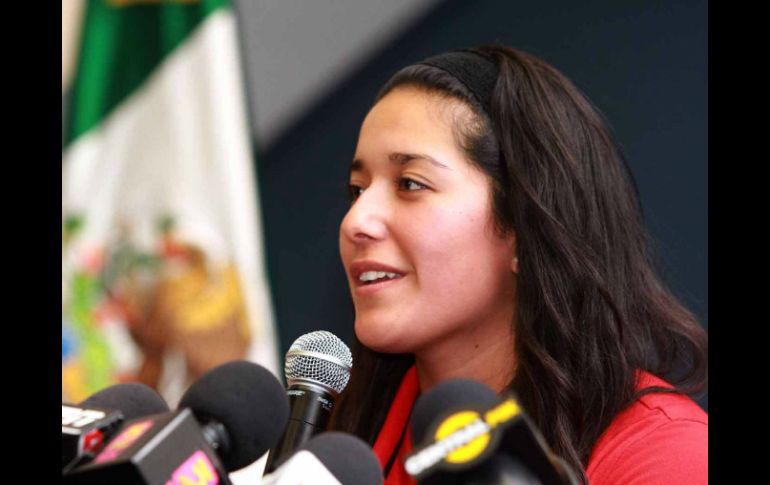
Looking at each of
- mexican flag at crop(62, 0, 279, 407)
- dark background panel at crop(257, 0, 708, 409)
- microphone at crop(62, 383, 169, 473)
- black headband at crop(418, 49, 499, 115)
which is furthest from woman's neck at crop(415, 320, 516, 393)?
mexican flag at crop(62, 0, 279, 407)

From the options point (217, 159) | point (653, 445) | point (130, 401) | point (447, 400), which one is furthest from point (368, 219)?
point (217, 159)

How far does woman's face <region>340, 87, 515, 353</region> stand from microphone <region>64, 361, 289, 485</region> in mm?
662

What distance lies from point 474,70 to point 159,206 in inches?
51.7

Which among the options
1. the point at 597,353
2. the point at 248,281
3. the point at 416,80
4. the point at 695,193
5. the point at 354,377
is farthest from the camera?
the point at 248,281

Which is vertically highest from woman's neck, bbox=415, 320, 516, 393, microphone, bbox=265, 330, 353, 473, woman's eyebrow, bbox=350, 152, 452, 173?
woman's eyebrow, bbox=350, 152, 452, 173

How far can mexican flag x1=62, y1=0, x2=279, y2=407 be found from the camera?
8.57ft

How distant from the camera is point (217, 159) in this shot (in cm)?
272

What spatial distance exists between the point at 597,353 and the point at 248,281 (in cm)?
131

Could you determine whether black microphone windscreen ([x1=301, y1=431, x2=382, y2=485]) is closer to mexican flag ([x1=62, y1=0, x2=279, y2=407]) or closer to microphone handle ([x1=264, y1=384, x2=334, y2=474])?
microphone handle ([x1=264, y1=384, x2=334, y2=474])

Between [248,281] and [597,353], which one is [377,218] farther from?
[248,281]

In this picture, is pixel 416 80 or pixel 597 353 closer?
pixel 597 353

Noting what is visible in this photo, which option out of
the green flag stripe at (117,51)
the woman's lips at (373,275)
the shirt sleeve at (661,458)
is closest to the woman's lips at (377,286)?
the woman's lips at (373,275)

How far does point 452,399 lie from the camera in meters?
0.70
